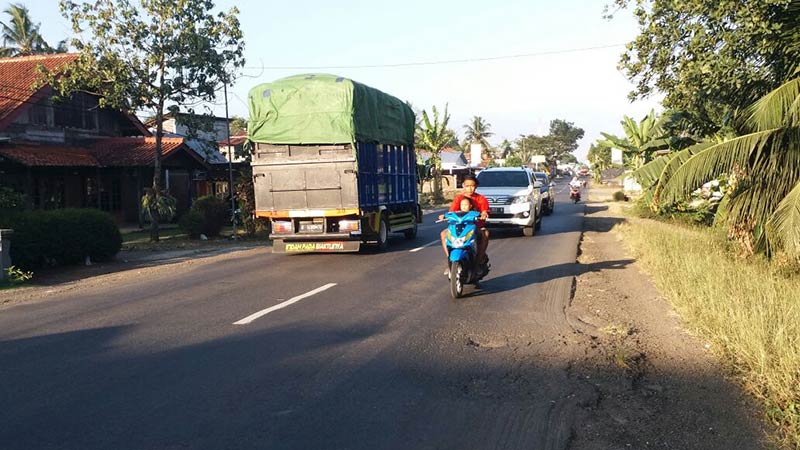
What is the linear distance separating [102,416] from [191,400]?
639 millimetres

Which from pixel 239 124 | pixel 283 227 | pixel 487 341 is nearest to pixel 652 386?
pixel 487 341

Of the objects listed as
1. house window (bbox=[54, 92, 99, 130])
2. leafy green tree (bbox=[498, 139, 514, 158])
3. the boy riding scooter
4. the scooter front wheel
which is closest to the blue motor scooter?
the scooter front wheel

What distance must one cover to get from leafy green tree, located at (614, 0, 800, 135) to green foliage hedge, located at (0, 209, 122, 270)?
11.9 metres

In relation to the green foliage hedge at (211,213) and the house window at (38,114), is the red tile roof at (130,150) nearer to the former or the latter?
the house window at (38,114)

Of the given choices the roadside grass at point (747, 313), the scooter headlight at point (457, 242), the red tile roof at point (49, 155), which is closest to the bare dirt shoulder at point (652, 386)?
the roadside grass at point (747, 313)

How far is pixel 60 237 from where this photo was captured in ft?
48.3

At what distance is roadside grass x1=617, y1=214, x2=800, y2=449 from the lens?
5.14 m

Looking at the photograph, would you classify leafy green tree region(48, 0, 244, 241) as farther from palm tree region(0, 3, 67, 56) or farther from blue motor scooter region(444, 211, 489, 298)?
palm tree region(0, 3, 67, 56)

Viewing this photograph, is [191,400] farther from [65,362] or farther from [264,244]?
[264,244]

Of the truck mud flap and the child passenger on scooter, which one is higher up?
the child passenger on scooter

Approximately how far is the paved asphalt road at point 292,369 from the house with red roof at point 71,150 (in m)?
15.7

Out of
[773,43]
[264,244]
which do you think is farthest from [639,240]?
[264,244]

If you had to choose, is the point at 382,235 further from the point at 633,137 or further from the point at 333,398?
the point at 633,137

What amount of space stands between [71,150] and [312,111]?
15886 millimetres
